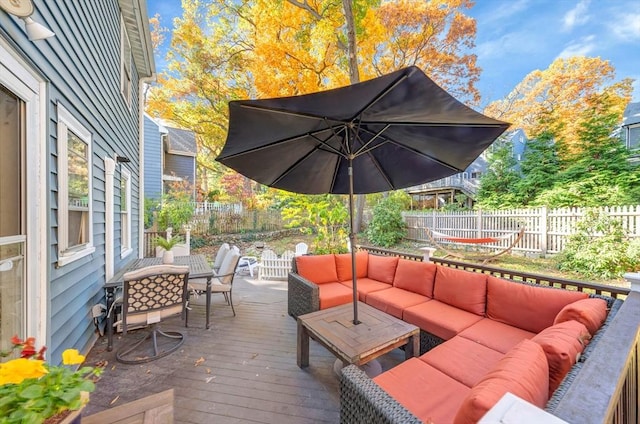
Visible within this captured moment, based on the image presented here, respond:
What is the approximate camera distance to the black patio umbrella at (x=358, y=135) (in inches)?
65.3

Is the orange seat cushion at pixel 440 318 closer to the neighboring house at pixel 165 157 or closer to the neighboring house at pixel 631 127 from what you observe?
the neighboring house at pixel 165 157

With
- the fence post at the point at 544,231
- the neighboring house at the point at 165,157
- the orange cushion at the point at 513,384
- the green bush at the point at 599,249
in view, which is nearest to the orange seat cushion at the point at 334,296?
the orange cushion at the point at 513,384

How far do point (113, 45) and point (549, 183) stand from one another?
1388 centimetres

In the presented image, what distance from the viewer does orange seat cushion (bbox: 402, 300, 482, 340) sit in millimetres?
2375

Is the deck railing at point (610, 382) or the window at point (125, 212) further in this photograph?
the window at point (125, 212)

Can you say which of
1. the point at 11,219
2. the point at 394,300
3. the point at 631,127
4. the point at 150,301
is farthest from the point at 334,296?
the point at 631,127

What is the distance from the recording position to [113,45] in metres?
3.81

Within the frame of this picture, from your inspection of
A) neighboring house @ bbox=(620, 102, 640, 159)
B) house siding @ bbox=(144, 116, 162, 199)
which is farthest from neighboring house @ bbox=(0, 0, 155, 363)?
neighboring house @ bbox=(620, 102, 640, 159)

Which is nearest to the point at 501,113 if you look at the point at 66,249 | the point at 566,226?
the point at 566,226

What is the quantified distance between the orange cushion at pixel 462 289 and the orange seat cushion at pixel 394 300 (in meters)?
0.24

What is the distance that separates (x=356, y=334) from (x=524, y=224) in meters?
7.77

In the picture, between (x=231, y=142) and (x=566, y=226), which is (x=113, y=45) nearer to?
(x=231, y=142)

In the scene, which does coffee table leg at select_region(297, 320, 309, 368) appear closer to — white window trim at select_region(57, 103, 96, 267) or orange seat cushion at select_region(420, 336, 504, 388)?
orange seat cushion at select_region(420, 336, 504, 388)

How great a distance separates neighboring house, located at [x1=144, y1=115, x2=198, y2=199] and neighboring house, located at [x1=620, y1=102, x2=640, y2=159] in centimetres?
1926
